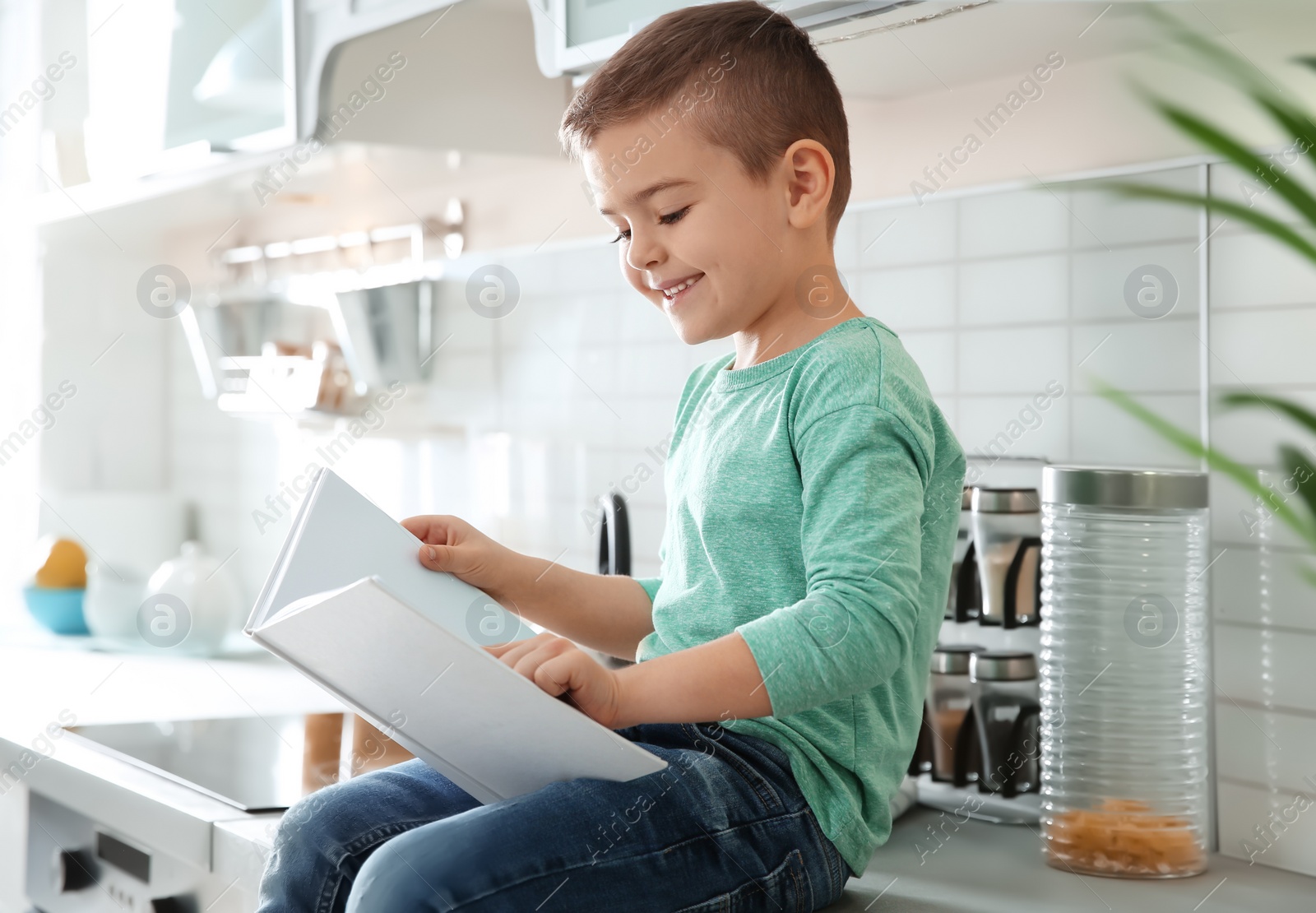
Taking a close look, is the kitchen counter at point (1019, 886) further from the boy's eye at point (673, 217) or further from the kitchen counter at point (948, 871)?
the boy's eye at point (673, 217)

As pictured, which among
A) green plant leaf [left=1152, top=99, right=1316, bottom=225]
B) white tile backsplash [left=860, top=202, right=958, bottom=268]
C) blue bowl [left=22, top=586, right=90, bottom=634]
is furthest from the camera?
blue bowl [left=22, top=586, right=90, bottom=634]

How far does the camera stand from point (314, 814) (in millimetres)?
766

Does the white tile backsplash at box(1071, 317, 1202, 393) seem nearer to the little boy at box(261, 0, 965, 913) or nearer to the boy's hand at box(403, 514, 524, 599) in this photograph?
the little boy at box(261, 0, 965, 913)

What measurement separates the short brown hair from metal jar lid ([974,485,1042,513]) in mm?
339

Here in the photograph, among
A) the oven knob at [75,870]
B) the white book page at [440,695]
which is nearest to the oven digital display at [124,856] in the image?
the oven knob at [75,870]

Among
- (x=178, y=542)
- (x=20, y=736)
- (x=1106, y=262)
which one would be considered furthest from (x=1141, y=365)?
(x=178, y=542)

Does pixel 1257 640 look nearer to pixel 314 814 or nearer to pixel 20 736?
pixel 314 814

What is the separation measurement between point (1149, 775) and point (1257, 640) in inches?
6.0

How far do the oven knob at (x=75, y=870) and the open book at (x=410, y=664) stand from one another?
71cm

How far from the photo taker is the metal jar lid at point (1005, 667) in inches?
43.0

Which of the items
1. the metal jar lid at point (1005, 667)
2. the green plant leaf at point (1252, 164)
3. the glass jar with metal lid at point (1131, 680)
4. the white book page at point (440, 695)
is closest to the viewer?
the white book page at point (440, 695)

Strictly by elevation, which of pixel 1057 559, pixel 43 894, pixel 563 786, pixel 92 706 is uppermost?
pixel 1057 559

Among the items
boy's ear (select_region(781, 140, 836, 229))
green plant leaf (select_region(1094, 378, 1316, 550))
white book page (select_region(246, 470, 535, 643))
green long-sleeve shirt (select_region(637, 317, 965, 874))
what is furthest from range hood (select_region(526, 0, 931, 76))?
white book page (select_region(246, 470, 535, 643))

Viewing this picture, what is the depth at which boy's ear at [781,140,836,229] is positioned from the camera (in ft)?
2.73
